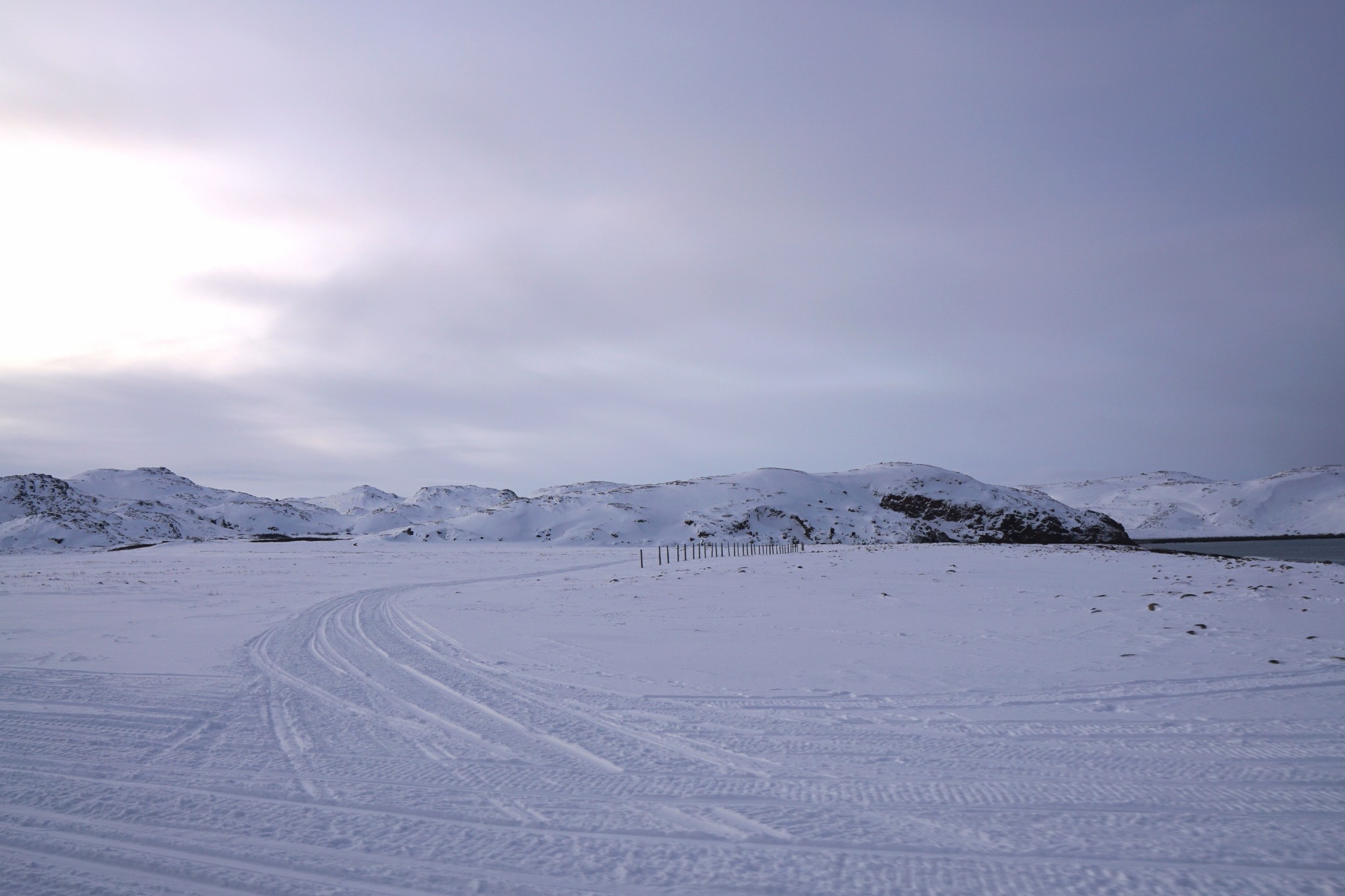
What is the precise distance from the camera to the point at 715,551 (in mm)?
54312

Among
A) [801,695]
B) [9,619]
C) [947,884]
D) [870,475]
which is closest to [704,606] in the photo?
[801,695]

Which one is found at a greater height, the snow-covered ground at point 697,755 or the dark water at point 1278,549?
the snow-covered ground at point 697,755

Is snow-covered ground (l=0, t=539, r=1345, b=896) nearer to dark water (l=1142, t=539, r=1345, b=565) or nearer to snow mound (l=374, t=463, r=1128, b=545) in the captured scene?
dark water (l=1142, t=539, r=1345, b=565)

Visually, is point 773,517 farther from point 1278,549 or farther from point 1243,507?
point 1243,507

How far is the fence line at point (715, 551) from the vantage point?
44156 mm

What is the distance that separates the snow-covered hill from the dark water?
19786mm

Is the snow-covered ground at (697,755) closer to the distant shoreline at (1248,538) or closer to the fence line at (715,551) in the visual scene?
the fence line at (715,551)

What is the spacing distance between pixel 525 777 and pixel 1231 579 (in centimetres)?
2375

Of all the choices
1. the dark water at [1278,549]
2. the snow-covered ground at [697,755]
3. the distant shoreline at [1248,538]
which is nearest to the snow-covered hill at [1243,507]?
the distant shoreline at [1248,538]

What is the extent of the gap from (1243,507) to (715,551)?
112m

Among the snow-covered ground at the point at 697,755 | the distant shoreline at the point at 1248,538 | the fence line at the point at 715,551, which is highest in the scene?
the snow-covered ground at the point at 697,755

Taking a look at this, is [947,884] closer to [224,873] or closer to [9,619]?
[224,873]

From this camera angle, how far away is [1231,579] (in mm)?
21219

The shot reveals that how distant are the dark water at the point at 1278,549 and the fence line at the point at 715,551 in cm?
2912
